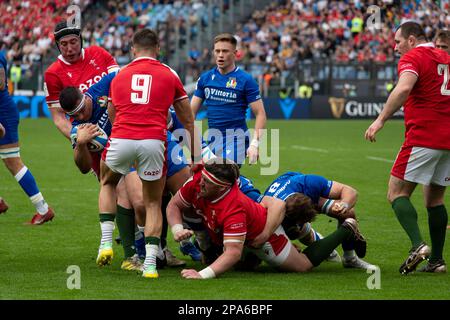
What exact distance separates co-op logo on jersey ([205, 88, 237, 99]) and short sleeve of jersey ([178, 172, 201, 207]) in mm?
2891

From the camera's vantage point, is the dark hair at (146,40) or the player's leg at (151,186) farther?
the dark hair at (146,40)

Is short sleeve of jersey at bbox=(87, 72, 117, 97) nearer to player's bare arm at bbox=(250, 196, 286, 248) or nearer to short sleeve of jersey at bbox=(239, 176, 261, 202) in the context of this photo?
short sleeve of jersey at bbox=(239, 176, 261, 202)

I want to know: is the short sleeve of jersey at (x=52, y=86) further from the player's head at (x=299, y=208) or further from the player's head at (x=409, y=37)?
the player's head at (x=409, y=37)

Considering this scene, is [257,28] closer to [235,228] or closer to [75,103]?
[75,103]

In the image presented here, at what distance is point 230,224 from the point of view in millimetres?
7590

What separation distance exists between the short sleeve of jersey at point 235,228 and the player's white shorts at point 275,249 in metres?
0.42

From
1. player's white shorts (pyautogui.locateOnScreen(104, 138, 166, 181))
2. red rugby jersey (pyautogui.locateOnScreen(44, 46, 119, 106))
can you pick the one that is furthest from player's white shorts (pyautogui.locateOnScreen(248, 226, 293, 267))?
red rugby jersey (pyautogui.locateOnScreen(44, 46, 119, 106))

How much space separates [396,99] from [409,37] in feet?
2.34

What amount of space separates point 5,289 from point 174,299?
1390 millimetres

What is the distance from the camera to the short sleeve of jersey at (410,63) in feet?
26.0

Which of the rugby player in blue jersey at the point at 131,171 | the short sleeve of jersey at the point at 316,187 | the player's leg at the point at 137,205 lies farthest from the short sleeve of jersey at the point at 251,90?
the short sleeve of jersey at the point at 316,187

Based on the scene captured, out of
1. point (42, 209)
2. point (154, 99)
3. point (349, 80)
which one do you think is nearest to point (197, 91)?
point (42, 209)

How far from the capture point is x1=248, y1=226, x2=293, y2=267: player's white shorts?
7.97m
